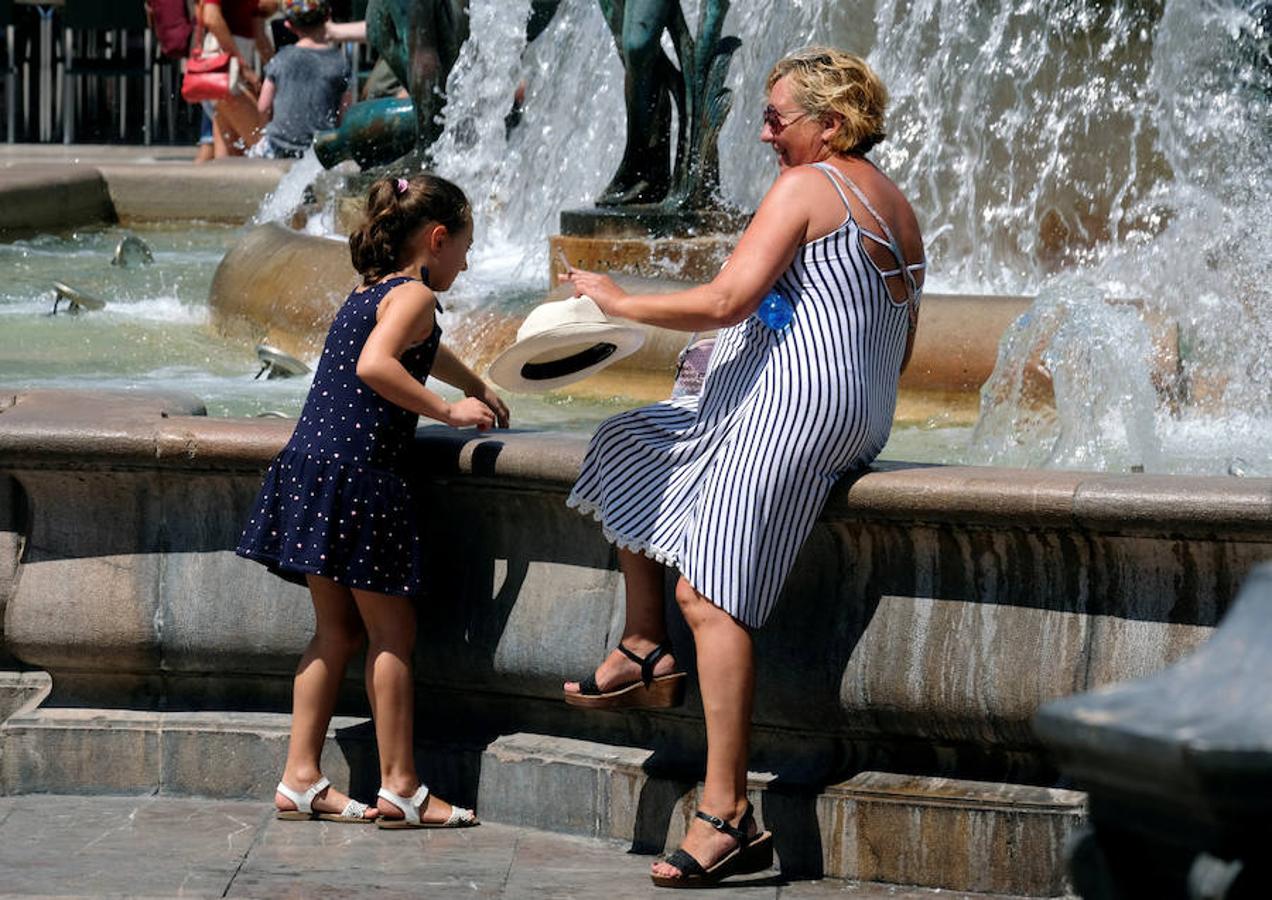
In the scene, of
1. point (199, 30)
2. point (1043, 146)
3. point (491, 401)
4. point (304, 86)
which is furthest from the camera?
point (199, 30)

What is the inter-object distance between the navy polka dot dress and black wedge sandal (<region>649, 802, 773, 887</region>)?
74 cm

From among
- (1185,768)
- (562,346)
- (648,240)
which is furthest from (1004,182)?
(1185,768)

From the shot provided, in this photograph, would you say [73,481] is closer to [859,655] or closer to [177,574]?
[177,574]

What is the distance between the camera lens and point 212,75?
15023 millimetres

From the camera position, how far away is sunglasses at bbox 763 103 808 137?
414 cm

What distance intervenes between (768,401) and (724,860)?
32.3 inches

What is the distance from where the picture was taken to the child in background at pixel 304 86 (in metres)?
14.3

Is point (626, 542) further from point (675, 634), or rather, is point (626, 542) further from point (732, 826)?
point (732, 826)

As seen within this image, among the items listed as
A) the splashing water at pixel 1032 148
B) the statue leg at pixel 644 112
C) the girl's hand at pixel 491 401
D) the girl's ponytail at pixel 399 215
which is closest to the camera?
the girl's ponytail at pixel 399 215

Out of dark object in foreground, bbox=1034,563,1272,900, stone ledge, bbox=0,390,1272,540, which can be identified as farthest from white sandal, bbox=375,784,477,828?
dark object in foreground, bbox=1034,563,1272,900

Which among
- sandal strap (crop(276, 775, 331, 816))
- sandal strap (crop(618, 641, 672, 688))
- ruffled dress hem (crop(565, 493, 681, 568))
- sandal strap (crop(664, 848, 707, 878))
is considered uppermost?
ruffled dress hem (crop(565, 493, 681, 568))

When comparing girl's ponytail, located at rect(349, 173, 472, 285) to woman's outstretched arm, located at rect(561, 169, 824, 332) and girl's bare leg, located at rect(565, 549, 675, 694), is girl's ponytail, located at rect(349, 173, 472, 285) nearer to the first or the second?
woman's outstretched arm, located at rect(561, 169, 824, 332)

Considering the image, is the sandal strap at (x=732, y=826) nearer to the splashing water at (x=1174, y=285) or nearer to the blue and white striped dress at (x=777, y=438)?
the blue and white striped dress at (x=777, y=438)

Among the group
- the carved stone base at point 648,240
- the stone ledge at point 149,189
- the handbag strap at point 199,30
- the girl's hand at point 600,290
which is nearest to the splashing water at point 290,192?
the stone ledge at point 149,189
